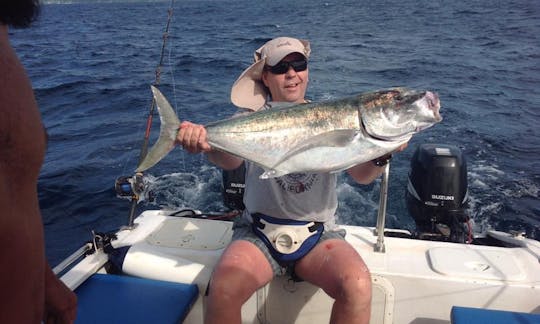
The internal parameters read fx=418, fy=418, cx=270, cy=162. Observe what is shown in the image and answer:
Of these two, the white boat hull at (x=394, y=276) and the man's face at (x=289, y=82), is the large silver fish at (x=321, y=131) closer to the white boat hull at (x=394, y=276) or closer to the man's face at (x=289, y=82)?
the man's face at (x=289, y=82)

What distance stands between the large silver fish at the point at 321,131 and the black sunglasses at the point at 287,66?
448 millimetres

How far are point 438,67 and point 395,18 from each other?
1782cm

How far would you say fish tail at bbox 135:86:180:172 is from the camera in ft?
8.22

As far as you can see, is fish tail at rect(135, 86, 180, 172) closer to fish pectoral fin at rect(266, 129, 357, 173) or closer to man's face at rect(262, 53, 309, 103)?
fish pectoral fin at rect(266, 129, 357, 173)

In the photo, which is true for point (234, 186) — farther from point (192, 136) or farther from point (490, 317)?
point (490, 317)

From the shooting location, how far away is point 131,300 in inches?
108

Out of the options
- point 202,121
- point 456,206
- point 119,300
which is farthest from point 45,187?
point 456,206

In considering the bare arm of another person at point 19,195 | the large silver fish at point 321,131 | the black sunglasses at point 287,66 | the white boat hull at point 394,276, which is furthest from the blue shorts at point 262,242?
the bare arm of another person at point 19,195

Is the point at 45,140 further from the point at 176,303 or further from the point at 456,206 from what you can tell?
the point at 456,206

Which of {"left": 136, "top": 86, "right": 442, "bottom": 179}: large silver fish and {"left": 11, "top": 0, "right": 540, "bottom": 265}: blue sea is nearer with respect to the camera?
{"left": 136, "top": 86, "right": 442, "bottom": 179}: large silver fish

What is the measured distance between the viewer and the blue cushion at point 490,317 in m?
2.35

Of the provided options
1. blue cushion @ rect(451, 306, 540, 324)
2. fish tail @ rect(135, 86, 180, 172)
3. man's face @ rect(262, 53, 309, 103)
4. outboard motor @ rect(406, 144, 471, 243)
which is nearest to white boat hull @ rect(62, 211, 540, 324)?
blue cushion @ rect(451, 306, 540, 324)

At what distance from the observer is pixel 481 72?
14797 millimetres

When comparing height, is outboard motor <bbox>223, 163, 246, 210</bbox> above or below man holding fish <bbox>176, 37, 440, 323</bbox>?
below
